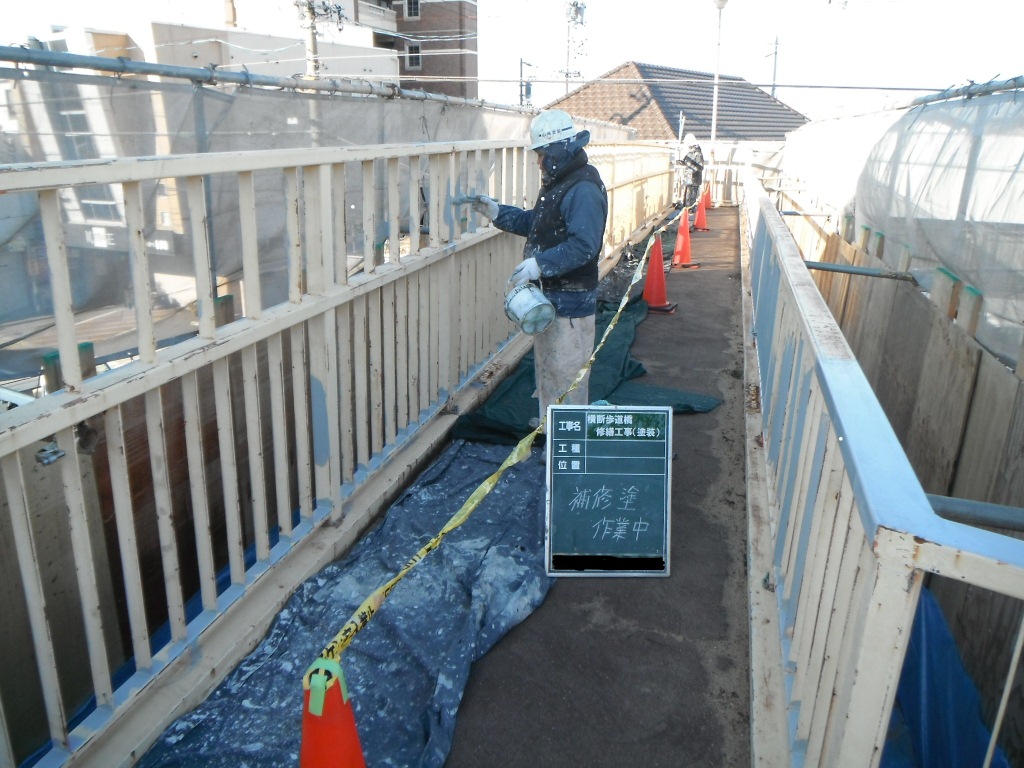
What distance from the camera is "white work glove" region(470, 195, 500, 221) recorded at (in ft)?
17.1

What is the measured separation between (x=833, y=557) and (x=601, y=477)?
1771mm

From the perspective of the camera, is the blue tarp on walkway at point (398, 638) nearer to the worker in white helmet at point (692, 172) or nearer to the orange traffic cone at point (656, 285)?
the orange traffic cone at point (656, 285)

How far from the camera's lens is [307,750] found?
2119 millimetres

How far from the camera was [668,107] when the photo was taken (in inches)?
1251

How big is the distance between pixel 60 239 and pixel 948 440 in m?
4.58

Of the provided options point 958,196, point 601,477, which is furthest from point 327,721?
point 958,196

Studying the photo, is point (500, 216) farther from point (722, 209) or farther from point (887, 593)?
point (722, 209)

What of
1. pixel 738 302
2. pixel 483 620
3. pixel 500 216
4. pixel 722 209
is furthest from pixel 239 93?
pixel 722 209

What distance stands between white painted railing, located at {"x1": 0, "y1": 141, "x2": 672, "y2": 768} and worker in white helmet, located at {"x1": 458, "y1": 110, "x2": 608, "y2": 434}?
621mm

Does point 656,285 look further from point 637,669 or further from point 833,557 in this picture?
point 833,557

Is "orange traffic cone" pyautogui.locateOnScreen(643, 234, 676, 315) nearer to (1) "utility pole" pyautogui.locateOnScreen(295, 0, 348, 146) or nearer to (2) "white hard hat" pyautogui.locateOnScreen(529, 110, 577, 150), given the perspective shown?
(1) "utility pole" pyautogui.locateOnScreen(295, 0, 348, 146)

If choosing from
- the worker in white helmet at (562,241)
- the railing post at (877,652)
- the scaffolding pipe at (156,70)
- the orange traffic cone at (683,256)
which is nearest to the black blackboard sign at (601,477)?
the worker in white helmet at (562,241)

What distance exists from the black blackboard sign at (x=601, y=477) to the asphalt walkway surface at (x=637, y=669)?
0.79 ft

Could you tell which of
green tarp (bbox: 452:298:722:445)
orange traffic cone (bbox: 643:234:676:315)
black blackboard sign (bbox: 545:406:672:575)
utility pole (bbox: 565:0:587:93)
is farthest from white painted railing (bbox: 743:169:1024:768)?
utility pole (bbox: 565:0:587:93)
